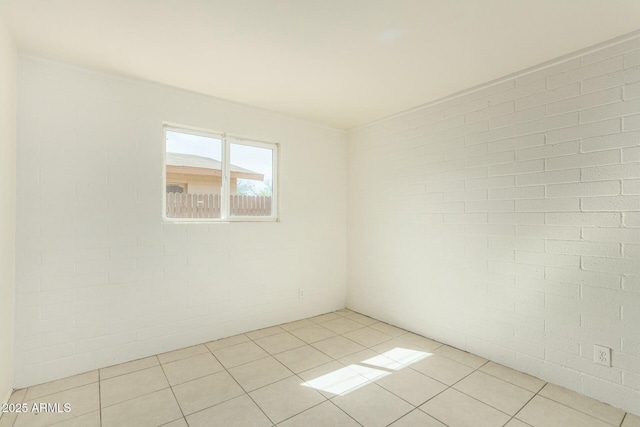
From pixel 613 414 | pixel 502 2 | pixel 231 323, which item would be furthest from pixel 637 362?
pixel 231 323

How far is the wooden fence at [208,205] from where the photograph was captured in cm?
299

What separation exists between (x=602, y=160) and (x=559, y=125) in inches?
15.5

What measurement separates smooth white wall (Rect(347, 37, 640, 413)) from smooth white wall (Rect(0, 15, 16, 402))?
11.2 feet

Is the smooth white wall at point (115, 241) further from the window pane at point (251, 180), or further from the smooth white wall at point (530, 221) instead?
the smooth white wall at point (530, 221)

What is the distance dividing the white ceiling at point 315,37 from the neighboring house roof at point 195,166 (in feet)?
2.28

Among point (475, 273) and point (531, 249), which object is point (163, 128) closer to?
point (475, 273)

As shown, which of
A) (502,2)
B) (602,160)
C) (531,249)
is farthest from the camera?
(531,249)

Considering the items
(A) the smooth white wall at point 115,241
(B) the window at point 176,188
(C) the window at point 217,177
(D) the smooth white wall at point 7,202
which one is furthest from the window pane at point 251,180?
(D) the smooth white wall at point 7,202

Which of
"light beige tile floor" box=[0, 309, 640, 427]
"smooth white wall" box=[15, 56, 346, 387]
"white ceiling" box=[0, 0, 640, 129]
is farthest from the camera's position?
"smooth white wall" box=[15, 56, 346, 387]

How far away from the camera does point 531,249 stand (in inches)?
98.1

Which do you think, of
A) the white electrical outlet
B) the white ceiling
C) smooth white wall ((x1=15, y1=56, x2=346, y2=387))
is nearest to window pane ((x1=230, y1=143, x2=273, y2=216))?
smooth white wall ((x1=15, y1=56, x2=346, y2=387))

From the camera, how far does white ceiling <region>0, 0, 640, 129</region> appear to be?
180 cm

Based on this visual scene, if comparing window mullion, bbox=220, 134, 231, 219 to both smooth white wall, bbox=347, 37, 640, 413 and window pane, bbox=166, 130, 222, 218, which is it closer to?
window pane, bbox=166, 130, 222, 218

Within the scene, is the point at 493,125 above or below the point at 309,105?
below
